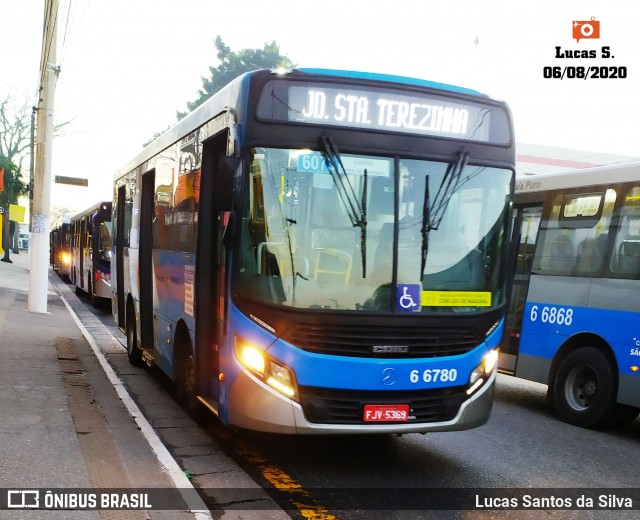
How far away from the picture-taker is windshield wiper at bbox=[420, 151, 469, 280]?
5.73 meters

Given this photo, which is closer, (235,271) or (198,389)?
(235,271)

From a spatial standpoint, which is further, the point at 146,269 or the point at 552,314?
the point at 146,269

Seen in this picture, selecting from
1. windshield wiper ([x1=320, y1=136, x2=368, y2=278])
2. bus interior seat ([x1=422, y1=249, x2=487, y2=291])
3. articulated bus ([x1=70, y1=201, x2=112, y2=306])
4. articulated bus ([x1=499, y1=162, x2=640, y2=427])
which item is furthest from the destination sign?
articulated bus ([x1=70, y1=201, x2=112, y2=306])

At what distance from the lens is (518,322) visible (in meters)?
9.60

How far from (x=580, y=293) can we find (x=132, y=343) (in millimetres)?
6809

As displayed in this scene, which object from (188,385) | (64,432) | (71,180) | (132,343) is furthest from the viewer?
(71,180)

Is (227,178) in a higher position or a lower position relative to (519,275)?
higher

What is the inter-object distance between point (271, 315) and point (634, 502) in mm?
A: 3343

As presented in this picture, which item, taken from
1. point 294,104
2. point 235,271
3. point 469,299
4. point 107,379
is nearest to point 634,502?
point 469,299

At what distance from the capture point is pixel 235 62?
2170 inches

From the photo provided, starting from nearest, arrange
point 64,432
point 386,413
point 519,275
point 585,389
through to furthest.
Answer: point 386,413 → point 64,432 → point 585,389 → point 519,275

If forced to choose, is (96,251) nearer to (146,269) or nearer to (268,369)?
(146,269)

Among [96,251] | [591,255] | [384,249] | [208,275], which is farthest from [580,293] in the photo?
[96,251]

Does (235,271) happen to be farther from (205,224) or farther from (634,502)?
(634,502)
